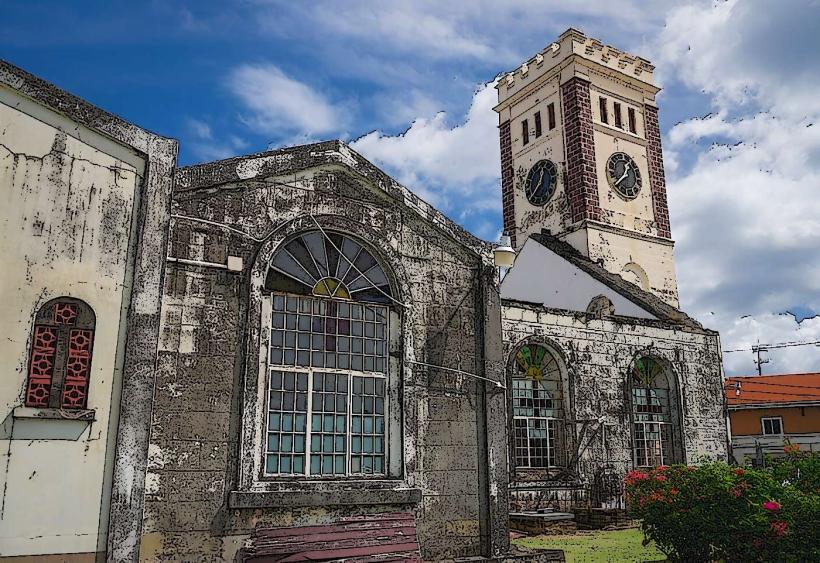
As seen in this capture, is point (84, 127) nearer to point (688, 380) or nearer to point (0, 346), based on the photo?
point (0, 346)

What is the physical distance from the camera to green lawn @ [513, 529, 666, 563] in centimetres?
1184

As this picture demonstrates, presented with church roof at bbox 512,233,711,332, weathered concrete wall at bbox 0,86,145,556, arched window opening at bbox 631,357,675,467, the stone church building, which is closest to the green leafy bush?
the stone church building

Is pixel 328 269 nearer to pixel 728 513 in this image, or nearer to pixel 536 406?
pixel 728 513

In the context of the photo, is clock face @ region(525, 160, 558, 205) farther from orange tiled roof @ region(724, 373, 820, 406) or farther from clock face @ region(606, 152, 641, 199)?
orange tiled roof @ region(724, 373, 820, 406)

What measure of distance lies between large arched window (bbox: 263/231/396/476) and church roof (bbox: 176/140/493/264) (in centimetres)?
98

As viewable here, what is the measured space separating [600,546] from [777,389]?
25267 mm

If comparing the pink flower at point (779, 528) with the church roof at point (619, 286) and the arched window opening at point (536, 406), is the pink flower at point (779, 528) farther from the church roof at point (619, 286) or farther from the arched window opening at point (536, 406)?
the church roof at point (619, 286)

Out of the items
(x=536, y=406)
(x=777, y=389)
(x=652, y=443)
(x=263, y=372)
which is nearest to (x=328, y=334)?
(x=263, y=372)

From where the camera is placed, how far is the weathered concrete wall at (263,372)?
26.5 ft

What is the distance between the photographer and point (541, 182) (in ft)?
97.2

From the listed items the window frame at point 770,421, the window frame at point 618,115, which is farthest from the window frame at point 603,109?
the window frame at point 770,421

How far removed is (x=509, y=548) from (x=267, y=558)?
363 centimetres

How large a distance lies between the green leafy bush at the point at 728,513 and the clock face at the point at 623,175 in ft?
63.1

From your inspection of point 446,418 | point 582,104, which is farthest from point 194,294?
point 582,104
